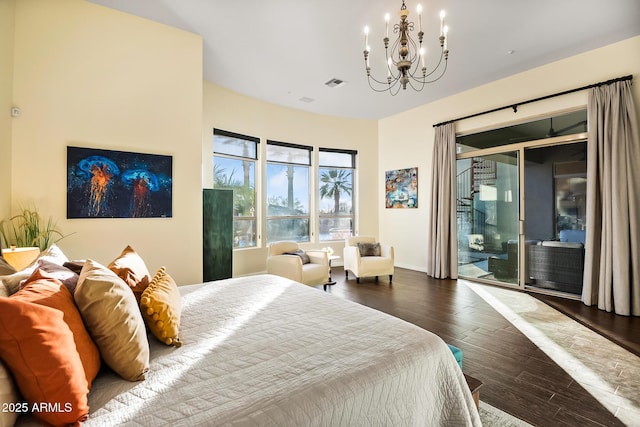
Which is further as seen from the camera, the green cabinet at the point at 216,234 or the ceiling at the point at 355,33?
the green cabinet at the point at 216,234

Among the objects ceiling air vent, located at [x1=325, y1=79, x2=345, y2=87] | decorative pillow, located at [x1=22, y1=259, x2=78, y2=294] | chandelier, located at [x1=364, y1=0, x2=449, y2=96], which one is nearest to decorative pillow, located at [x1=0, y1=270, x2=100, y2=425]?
decorative pillow, located at [x1=22, y1=259, x2=78, y2=294]

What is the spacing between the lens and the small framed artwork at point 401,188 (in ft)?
20.6

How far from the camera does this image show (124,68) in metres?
3.27

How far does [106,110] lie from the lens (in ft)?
10.4

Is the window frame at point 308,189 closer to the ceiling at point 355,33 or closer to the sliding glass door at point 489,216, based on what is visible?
the ceiling at point 355,33

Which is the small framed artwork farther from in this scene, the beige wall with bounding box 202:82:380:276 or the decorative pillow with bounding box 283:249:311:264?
the decorative pillow with bounding box 283:249:311:264

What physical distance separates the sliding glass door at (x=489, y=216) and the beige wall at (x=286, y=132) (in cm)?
208

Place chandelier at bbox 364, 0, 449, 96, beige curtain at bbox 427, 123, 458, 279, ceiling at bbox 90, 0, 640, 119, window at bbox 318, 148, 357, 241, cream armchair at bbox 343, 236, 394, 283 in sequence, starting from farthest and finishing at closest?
window at bbox 318, 148, 357, 241 < beige curtain at bbox 427, 123, 458, 279 < cream armchair at bbox 343, 236, 394, 283 < ceiling at bbox 90, 0, 640, 119 < chandelier at bbox 364, 0, 449, 96

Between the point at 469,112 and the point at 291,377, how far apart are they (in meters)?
5.62

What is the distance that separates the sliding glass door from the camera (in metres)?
4.95

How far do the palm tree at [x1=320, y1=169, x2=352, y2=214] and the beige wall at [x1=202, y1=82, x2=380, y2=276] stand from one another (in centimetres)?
28

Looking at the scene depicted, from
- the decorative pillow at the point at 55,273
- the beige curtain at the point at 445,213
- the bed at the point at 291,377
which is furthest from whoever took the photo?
the beige curtain at the point at 445,213

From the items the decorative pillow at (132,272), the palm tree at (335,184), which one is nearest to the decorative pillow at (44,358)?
the decorative pillow at (132,272)

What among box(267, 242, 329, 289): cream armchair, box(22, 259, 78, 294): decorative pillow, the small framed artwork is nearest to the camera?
box(22, 259, 78, 294): decorative pillow
